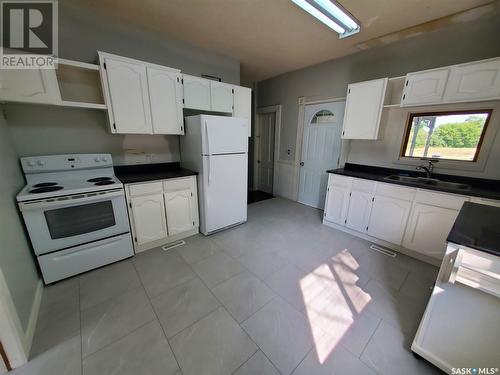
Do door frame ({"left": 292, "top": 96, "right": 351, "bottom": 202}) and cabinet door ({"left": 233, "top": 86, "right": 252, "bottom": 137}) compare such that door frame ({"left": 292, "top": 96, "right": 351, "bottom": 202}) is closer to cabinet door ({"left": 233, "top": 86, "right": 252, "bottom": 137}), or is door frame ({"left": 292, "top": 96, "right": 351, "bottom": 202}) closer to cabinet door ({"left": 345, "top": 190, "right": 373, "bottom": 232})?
cabinet door ({"left": 345, "top": 190, "right": 373, "bottom": 232})

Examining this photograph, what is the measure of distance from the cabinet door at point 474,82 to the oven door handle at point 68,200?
363 centimetres

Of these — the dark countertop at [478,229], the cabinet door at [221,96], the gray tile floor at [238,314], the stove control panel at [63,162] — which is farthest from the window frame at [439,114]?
the stove control panel at [63,162]

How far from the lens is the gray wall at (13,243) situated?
1283 millimetres

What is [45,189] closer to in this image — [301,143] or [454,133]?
[301,143]

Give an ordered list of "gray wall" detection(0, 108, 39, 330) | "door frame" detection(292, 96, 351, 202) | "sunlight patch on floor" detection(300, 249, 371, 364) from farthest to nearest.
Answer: "door frame" detection(292, 96, 351, 202) → "sunlight patch on floor" detection(300, 249, 371, 364) → "gray wall" detection(0, 108, 39, 330)

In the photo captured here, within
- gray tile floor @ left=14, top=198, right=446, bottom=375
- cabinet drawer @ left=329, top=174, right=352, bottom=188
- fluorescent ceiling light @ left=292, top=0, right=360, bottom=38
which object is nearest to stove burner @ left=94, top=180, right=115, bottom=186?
gray tile floor @ left=14, top=198, right=446, bottom=375

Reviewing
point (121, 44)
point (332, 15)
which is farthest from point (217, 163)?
point (332, 15)

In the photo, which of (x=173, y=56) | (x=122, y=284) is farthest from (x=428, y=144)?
(x=122, y=284)

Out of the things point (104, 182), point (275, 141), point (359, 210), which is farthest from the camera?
point (275, 141)

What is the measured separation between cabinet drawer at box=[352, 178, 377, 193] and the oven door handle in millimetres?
2897

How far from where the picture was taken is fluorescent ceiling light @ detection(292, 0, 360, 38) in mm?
1744

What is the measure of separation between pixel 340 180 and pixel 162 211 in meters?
2.51

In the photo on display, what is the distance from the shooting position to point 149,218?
2.34 meters

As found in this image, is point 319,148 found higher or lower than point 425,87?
lower
